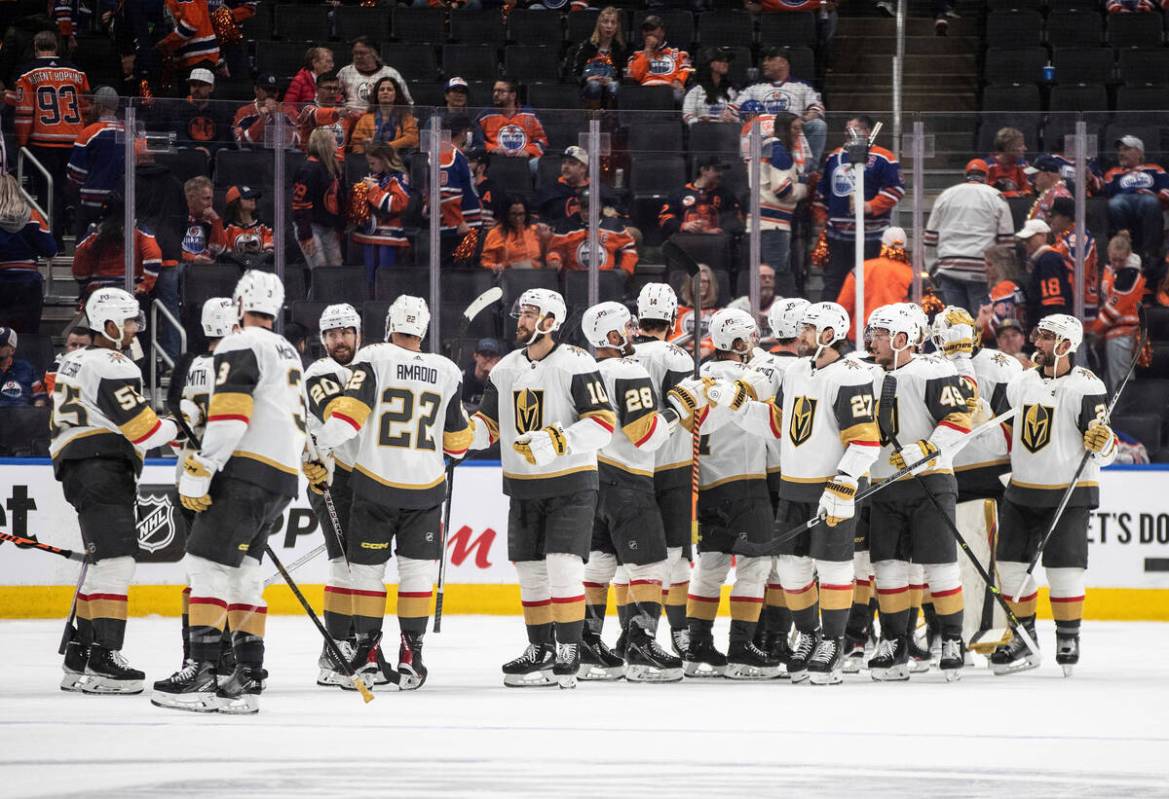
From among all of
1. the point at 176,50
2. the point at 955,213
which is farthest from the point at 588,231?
the point at 176,50

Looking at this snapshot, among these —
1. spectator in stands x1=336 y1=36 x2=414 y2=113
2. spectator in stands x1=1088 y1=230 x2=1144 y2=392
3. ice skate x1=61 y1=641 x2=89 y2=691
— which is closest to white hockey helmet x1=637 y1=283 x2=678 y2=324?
ice skate x1=61 y1=641 x2=89 y2=691

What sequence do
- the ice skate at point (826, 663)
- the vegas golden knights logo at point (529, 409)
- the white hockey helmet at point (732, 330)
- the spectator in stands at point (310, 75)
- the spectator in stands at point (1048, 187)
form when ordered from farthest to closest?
1. the spectator in stands at point (310, 75)
2. the spectator in stands at point (1048, 187)
3. the white hockey helmet at point (732, 330)
4. the ice skate at point (826, 663)
5. the vegas golden knights logo at point (529, 409)

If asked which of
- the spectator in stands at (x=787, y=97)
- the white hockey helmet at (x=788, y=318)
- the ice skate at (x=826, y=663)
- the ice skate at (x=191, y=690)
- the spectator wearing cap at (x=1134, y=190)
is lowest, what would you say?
the ice skate at (x=826, y=663)

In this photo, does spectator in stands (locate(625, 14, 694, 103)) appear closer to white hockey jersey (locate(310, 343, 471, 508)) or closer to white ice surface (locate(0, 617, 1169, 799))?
white ice surface (locate(0, 617, 1169, 799))

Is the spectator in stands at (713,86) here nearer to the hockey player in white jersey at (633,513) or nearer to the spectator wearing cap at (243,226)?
the spectator wearing cap at (243,226)

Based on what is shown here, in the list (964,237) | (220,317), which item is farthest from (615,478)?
(964,237)

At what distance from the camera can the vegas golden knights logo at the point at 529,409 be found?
24.2ft

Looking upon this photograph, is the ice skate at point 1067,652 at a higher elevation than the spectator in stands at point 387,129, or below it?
below

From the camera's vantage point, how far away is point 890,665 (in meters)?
7.79

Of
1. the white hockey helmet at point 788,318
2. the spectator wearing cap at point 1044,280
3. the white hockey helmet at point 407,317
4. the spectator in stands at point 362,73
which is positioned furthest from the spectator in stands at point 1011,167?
the white hockey helmet at point 407,317

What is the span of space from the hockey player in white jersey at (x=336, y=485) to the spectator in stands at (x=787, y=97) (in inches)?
142

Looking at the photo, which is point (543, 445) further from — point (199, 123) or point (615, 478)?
point (199, 123)

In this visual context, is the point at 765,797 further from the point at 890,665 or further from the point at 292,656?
the point at 292,656

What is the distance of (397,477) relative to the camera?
704 cm
